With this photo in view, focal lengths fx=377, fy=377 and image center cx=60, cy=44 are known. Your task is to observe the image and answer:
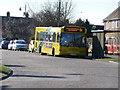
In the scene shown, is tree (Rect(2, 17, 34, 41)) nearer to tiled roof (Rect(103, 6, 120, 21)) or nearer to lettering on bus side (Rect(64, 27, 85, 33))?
tiled roof (Rect(103, 6, 120, 21))

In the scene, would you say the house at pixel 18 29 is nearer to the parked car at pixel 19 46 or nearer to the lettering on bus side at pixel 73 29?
the parked car at pixel 19 46

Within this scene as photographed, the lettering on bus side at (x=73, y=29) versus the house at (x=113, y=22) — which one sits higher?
the house at (x=113, y=22)

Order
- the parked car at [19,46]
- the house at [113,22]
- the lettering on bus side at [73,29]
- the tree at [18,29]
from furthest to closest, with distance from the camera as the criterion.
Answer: the tree at [18,29] < the house at [113,22] < the parked car at [19,46] < the lettering on bus side at [73,29]

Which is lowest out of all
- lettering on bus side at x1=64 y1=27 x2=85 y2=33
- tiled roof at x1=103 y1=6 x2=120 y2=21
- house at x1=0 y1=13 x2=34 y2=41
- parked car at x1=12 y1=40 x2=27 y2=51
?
parked car at x1=12 y1=40 x2=27 y2=51

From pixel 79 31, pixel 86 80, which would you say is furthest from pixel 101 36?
pixel 86 80

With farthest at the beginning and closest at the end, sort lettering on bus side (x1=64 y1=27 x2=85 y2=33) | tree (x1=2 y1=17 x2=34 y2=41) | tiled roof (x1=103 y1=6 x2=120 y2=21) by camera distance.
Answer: tree (x1=2 y1=17 x2=34 y2=41)
tiled roof (x1=103 y1=6 x2=120 y2=21)
lettering on bus side (x1=64 y1=27 x2=85 y2=33)

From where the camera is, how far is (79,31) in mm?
35531

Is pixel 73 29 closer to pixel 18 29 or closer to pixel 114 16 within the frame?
pixel 114 16

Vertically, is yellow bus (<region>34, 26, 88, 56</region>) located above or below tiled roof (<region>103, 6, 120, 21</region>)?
below

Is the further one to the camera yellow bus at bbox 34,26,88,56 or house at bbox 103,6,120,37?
house at bbox 103,6,120,37

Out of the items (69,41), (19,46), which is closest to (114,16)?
(19,46)

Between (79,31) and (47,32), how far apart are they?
4.60 meters

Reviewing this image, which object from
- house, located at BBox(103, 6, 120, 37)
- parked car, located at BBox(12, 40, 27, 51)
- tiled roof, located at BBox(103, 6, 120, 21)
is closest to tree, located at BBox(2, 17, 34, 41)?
house, located at BBox(103, 6, 120, 37)

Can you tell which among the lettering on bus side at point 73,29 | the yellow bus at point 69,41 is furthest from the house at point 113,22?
the yellow bus at point 69,41
